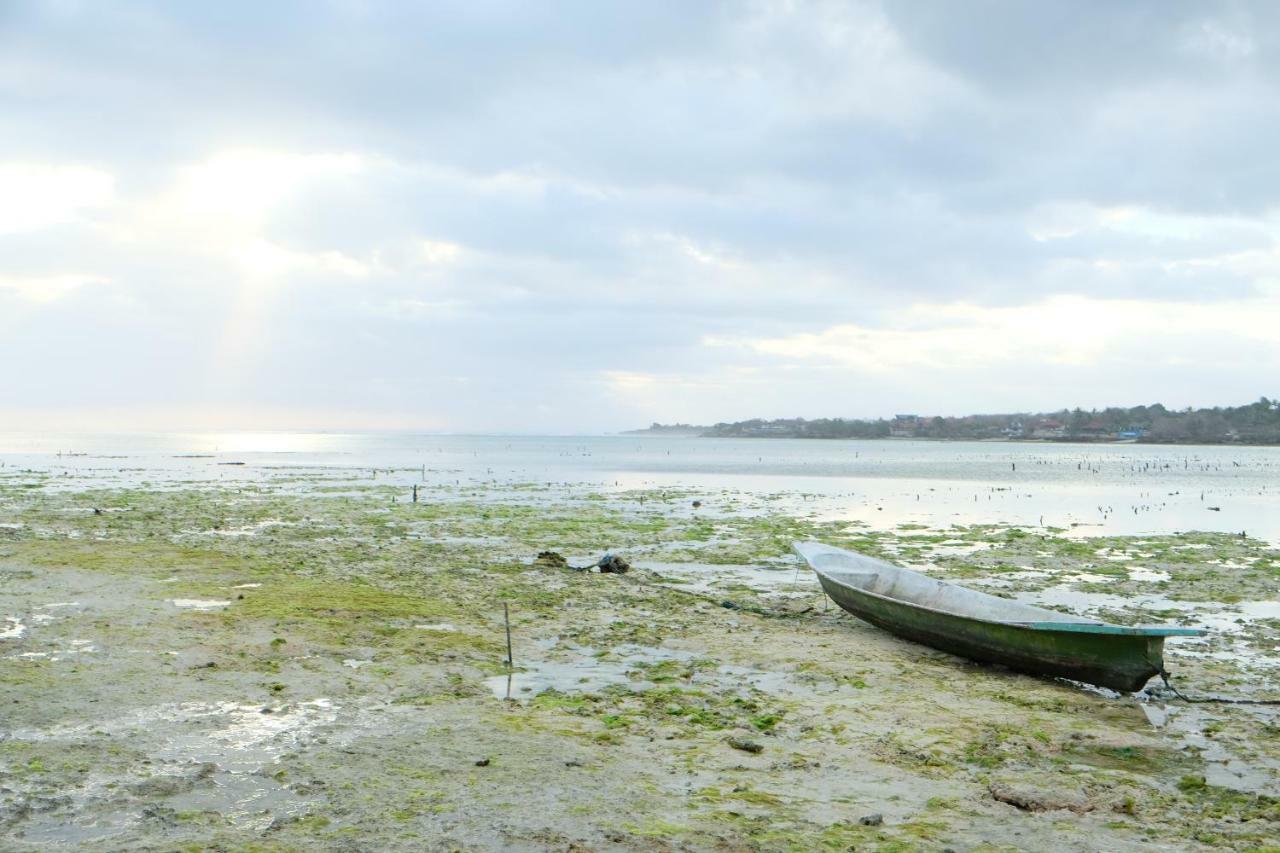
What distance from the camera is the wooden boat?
1090cm

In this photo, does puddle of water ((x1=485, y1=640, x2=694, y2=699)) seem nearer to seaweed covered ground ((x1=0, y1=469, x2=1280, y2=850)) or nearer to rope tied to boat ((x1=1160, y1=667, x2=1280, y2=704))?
seaweed covered ground ((x1=0, y1=469, x2=1280, y2=850))

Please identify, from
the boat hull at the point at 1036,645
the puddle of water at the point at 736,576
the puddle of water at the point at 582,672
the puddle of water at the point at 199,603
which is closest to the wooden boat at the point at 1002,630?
the boat hull at the point at 1036,645

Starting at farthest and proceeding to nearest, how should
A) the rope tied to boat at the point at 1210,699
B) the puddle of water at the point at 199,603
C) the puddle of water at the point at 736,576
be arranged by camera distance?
the puddle of water at the point at 736,576
the puddle of water at the point at 199,603
the rope tied to boat at the point at 1210,699

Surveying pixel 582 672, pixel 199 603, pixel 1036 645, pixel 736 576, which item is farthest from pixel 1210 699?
pixel 199 603

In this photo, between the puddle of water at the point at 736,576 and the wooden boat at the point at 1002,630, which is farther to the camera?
the puddle of water at the point at 736,576

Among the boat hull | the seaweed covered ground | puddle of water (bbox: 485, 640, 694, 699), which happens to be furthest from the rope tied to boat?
puddle of water (bbox: 485, 640, 694, 699)

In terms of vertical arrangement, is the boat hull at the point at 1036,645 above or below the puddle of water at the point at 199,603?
above

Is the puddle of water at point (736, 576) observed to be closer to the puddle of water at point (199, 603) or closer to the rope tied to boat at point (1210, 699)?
the rope tied to boat at point (1210, 699)

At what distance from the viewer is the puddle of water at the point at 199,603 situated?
14.7 metres

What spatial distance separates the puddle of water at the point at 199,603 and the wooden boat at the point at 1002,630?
10.6 m

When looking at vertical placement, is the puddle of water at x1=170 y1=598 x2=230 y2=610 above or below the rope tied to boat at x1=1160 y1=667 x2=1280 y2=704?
above

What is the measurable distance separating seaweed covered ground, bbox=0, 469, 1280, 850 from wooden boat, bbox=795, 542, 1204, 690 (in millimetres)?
321

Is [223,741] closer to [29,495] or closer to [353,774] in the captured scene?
[353,774]

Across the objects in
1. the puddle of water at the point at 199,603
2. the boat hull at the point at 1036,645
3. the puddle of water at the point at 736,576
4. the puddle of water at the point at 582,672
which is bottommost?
the puddle of water at the point at 736,576
